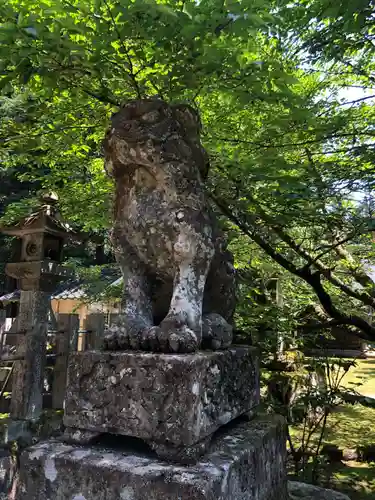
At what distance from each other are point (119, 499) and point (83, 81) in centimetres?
247

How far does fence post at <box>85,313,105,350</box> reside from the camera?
18.1 feet

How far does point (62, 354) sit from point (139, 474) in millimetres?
3998

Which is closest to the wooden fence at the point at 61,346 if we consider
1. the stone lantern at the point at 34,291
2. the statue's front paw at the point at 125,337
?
the stone lantern at the point at 34,291

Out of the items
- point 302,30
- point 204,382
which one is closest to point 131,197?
point 204,382

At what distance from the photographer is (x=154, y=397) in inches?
64.3

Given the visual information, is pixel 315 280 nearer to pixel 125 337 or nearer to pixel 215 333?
pixel 215 333

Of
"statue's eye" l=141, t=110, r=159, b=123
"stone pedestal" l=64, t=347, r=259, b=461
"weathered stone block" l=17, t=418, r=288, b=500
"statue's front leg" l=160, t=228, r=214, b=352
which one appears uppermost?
"statue's eye" l=141, t=110, r=159, b=123

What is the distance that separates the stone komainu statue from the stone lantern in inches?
112

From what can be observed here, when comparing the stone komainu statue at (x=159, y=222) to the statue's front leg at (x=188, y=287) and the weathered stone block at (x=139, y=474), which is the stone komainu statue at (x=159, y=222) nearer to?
the statue's front leg at (x=188, y=287)

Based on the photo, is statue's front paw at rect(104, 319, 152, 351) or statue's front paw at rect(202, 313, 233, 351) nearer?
statue's front paw at rect(104, 319, 152, 351)

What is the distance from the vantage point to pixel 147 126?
2.06 meters

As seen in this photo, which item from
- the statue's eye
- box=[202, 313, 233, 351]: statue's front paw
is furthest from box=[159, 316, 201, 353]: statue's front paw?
the statue's eye

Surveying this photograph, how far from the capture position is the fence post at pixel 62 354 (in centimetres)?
520

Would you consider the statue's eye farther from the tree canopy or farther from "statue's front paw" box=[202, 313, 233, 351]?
"statue's front paw" box=[202, 313, 233, 351]
